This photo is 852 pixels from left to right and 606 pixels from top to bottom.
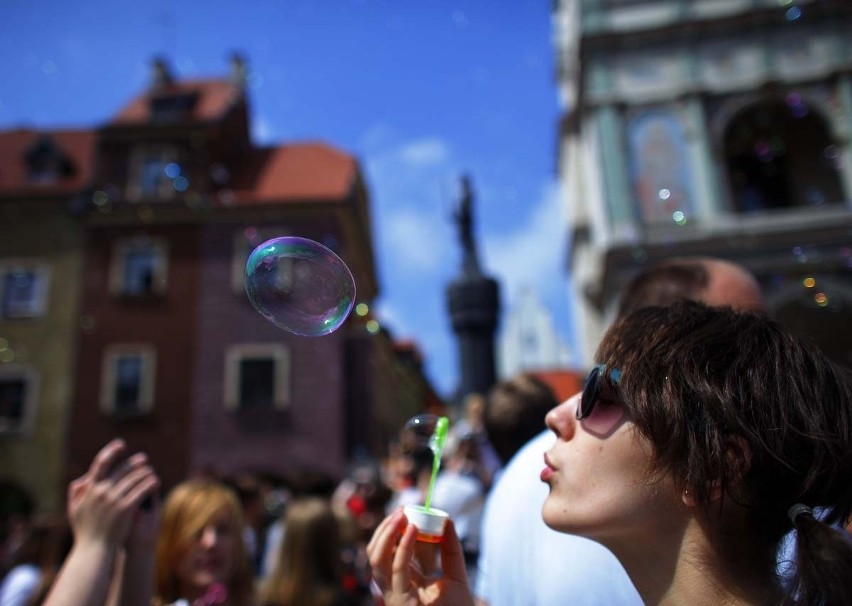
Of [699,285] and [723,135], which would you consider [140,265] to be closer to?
[723,135]

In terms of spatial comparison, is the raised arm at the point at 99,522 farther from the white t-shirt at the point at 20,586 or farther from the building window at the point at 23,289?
the building window at the point at 23,289

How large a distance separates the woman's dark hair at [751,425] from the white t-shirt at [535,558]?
46cm

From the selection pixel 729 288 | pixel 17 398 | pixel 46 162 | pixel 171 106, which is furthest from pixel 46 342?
pixel 729 288

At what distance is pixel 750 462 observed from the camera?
1.24 metres

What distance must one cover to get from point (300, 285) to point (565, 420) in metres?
1.32

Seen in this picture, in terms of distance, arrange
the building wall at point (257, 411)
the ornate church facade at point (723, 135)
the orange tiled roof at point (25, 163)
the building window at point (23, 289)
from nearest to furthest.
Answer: the ornate church facade at point (723, 135)
the building wall at point (257, 411)
the building window at point (23, 289)
the orange tiled roof at point (25, 163)

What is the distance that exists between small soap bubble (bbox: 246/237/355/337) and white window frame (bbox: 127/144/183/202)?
18.7m

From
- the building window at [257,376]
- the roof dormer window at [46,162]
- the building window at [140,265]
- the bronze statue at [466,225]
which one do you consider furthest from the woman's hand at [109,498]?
the roof dormer window at [46,162]

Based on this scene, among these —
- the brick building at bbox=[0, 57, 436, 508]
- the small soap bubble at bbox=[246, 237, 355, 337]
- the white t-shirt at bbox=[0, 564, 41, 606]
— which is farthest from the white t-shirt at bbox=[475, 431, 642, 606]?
the brick building at bbox=[0, 57, 436, 508]

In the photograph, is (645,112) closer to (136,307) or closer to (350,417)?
(350,417)

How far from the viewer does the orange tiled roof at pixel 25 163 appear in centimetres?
2061

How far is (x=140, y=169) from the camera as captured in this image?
20062 millimetres

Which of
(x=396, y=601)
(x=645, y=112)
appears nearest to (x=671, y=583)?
(x=396, y=601)

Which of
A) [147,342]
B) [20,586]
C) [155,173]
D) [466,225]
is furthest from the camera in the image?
[155,173]
